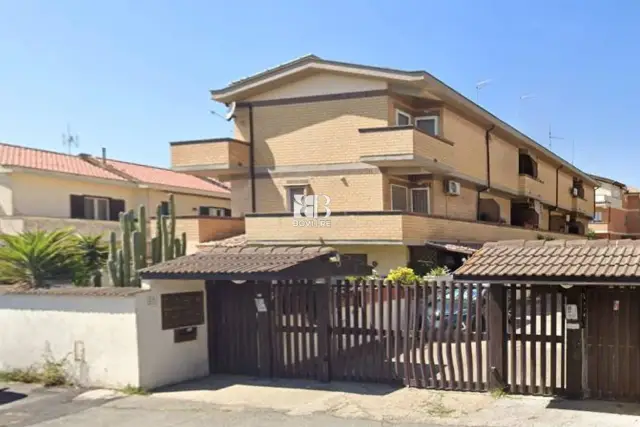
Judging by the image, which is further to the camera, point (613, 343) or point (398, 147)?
point (398, 147)

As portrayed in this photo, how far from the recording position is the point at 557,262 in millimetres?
7922

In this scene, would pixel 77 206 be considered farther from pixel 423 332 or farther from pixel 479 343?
pixel 479 343

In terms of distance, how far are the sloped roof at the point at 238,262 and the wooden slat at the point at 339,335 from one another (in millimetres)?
732

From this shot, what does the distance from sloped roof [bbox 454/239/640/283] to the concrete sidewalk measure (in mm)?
1705

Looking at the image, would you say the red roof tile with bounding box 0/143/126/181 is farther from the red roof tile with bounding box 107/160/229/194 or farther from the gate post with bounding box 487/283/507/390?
the gate post with bounding box 487/283/507/390

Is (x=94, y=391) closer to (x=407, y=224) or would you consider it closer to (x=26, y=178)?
(x=407, y=224)

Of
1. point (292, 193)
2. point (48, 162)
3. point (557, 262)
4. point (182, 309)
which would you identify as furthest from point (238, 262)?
point (48, 162)

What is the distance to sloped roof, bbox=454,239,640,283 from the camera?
7328mm

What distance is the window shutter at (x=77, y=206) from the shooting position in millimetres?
25297

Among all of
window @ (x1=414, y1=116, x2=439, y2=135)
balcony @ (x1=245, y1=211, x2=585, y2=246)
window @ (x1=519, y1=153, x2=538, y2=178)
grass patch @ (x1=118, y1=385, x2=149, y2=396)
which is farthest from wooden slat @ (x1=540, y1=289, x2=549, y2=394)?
window @ (x1=519, y1=153, x2=538, y2=178)

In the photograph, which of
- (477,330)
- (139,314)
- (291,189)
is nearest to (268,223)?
(291,189)

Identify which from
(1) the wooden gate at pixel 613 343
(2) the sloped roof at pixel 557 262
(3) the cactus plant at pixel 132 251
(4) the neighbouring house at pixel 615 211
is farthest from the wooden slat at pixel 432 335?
(4) the neighbouring house at pixel 615 211

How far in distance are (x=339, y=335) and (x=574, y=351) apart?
11.6 ft

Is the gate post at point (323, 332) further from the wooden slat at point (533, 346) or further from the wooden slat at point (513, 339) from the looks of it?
the wooden slat at point (533, 346)
